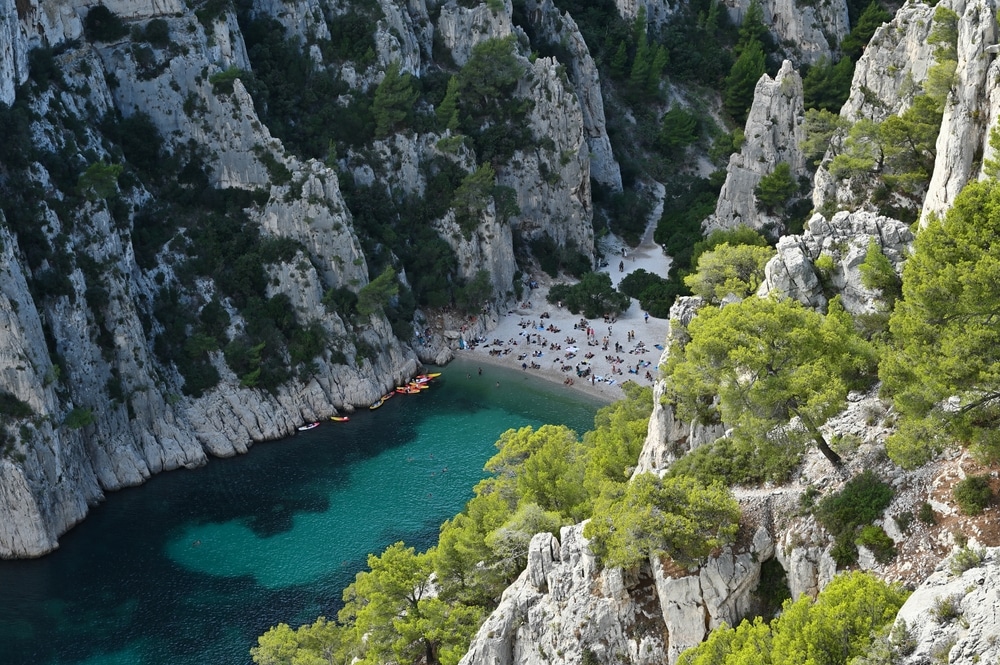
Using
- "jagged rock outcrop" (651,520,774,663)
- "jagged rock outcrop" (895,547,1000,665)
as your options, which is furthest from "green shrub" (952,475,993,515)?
"jagged rock outcrop" (651,520,774,663)

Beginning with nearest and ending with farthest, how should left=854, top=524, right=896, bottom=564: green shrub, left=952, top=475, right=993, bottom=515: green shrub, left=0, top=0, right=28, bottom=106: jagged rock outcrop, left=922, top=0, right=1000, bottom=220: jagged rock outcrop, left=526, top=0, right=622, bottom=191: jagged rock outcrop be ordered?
left=952, top=475, right=993, bottom=515: green shrub, left=854, top=524, right=896, bottom=564: green shrub, left=922, top=0, right=1000, bottom=220: jagged rock outcrop, left=0, top=0, right=28, bottom=106: jagged rock outcrop, left=526, top=0, right=622, bottom=191: jagged rock outcrop

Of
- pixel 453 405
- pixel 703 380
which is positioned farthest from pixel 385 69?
pixel 703 380

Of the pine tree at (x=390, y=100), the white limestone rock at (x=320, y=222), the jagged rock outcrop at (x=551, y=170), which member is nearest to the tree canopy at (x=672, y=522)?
the white limestone rock at (x=320, y=222)

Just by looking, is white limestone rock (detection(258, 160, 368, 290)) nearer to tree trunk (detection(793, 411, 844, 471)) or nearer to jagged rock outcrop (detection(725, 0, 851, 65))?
tree trunk (detection(793, 411, 844, 471))

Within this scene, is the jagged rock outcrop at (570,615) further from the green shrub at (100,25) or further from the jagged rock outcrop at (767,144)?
the green shrub at (100,25)

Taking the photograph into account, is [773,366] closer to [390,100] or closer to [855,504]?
[855,504]

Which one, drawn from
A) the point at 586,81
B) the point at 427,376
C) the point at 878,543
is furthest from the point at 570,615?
the point at 586,81
